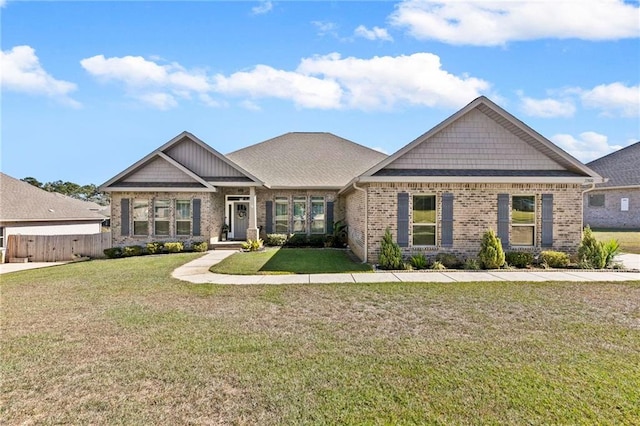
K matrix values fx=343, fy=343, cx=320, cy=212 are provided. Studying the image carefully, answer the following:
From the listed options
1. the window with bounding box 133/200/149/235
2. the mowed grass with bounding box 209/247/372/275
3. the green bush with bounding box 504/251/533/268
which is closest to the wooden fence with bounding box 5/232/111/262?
the window with bounding box 133/200/149/235

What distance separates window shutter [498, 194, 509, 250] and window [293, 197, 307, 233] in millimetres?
9847

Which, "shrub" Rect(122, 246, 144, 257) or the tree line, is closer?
"shrub" Rect(122, 246, 144, 257)

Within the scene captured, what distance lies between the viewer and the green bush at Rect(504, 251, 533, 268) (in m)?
11.6

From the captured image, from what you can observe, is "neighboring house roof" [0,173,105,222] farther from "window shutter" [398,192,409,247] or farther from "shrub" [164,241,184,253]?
"window shutter" [398,192,409,247]

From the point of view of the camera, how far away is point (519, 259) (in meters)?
11.7

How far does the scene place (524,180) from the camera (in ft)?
39.3

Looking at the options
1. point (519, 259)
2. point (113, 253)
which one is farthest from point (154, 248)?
point (519, 259)

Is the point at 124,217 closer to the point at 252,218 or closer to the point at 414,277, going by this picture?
the point at 252,218

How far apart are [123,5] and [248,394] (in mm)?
12008

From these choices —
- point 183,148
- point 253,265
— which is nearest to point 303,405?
point 253,265

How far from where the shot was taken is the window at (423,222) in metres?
12.3

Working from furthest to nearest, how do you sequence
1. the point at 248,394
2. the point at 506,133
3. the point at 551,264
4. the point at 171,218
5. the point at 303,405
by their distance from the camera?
1. the point at 171,218
2. the point at 506,133
3. the point at 551,264
4. the point at 248,394
5. the point at 303,405

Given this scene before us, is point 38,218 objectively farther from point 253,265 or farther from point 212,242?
point 253,265

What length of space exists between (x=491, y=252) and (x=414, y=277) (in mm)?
3333
